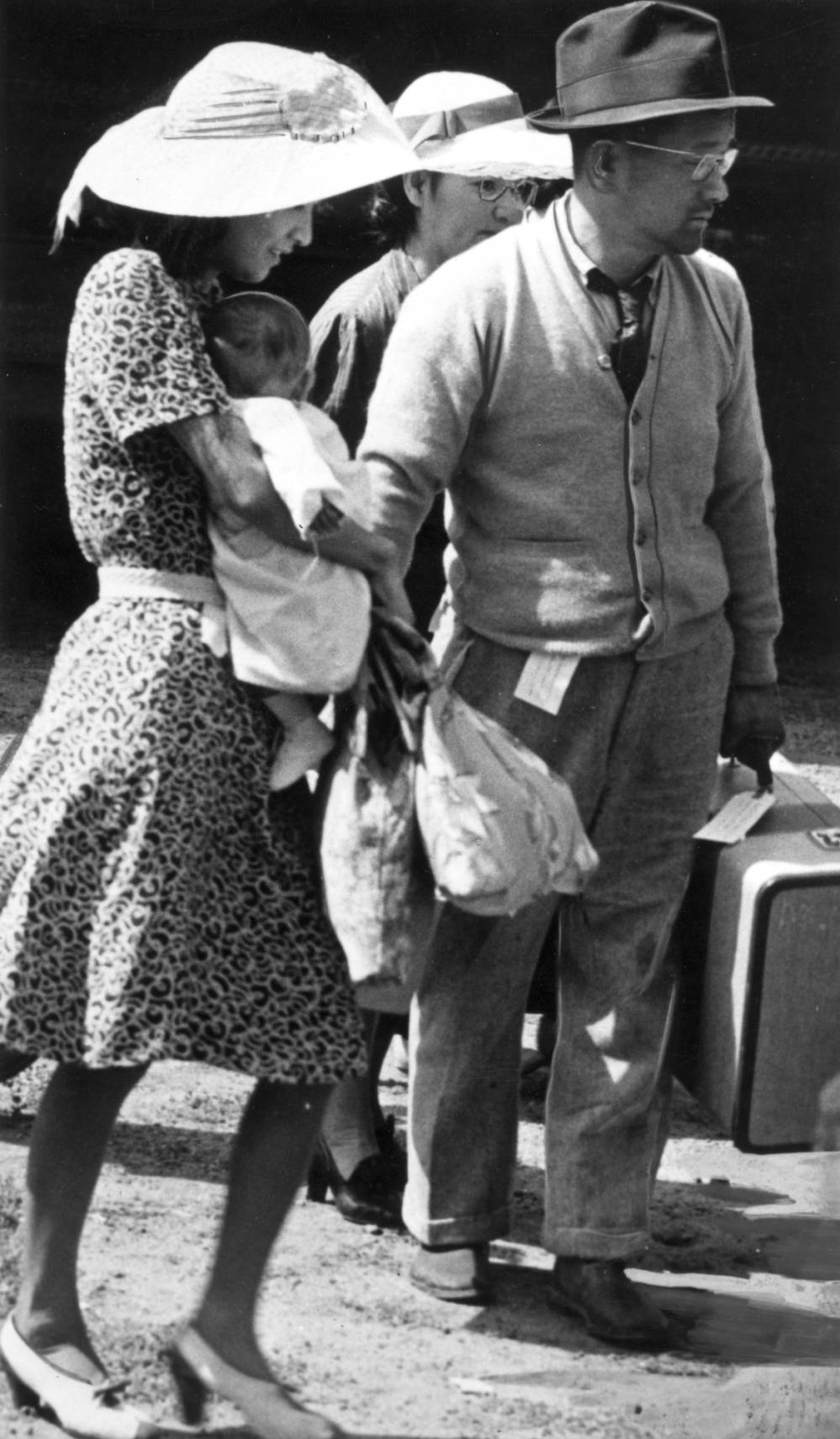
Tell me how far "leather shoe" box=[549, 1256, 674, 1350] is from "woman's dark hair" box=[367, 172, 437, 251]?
2.05 meters

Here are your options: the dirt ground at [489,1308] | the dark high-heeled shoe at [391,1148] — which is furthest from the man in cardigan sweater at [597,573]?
the dark high-heeled shoe at [391,1148]

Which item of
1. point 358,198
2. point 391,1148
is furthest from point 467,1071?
point 358,198

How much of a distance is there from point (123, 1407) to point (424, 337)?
1652mm

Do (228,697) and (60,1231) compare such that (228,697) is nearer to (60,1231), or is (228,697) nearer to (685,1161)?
(60,1231)

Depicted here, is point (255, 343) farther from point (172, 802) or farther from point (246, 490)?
point (172, 802)

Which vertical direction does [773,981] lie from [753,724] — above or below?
below

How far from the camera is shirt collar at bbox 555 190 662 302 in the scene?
342cm

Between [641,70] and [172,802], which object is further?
[641,70]

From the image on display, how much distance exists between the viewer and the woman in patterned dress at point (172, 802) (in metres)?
2.79

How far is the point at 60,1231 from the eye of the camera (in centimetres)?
292

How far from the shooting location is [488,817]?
9.42 feet

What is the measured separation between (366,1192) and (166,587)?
1523 mm

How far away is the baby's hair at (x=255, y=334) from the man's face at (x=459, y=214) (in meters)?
1.38

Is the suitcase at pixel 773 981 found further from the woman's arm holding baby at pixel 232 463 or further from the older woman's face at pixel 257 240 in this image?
the older woman's face at pixel 257 240
